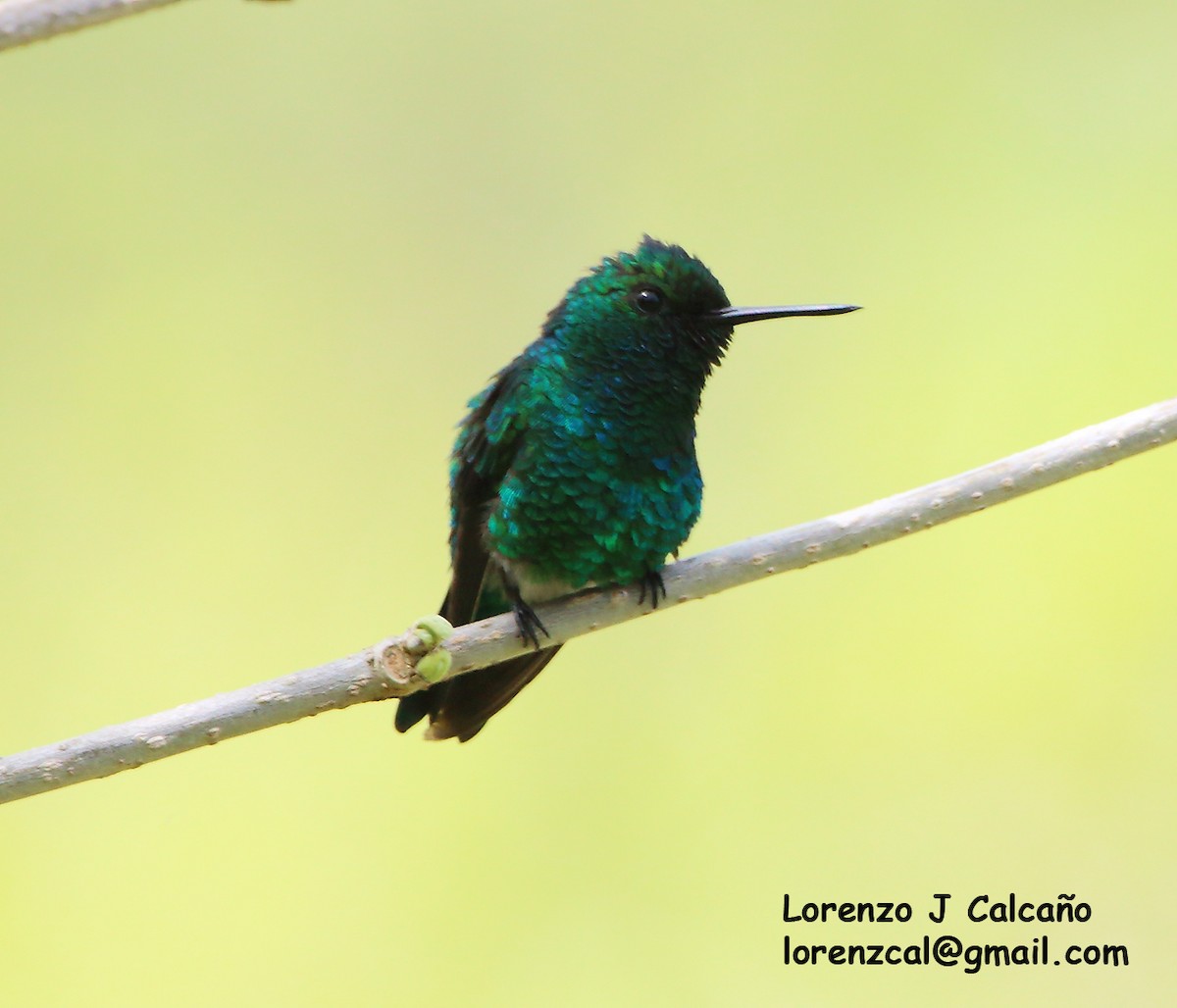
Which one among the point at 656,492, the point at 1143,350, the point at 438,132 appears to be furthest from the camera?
the point at 438,132

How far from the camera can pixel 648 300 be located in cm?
230

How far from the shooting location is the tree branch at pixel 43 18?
1.30 metres

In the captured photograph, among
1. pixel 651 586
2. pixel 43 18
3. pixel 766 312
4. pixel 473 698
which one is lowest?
pixel 473 698

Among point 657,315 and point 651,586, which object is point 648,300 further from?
point 651,586

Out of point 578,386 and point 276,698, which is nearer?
point 276,698

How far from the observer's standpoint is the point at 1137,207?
3820mm

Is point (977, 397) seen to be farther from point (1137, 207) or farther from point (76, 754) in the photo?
point (76, 754)

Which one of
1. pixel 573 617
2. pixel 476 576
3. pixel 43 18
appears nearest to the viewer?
pixel 43 18

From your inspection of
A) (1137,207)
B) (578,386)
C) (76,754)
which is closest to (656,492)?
(578,386)

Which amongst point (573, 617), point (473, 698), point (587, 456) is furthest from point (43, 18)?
point (473, 698)

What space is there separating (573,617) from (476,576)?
0.25 meters

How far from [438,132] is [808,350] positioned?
137 cm

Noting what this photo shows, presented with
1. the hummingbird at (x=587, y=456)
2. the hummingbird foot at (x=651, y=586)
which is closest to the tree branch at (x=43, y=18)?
the hummingbird at (x=587, y=456)

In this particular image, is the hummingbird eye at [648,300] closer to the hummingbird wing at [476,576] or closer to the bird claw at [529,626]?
the hummingbird wing at [476,576]
